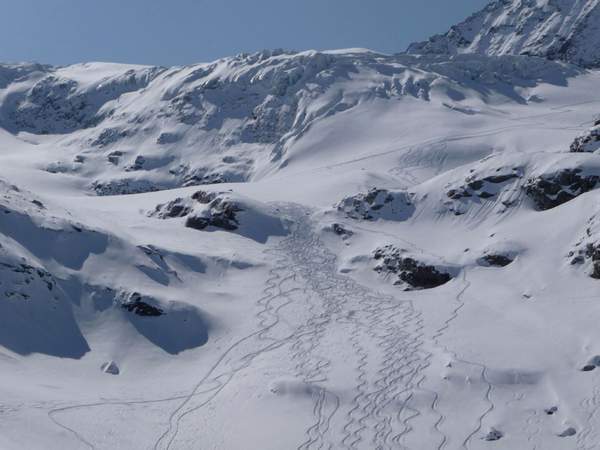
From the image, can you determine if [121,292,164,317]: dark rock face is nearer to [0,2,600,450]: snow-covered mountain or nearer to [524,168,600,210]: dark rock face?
[0,2,600,450]: snow-covered mountain

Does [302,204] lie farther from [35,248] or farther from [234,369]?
[234,369]

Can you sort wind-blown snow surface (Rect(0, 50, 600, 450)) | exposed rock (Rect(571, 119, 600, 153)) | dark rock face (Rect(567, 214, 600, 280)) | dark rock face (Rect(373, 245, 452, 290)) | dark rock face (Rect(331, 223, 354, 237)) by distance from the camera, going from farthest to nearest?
exposed rock (Rect(571, 119, 600, 153)), dark rock face (Rect(331, 223, 354, 237)), dark rock face (Rect(373, 245, 452, 290)), dark rock face (Rect(567, 214, 600, 280)), wind-blown snow surface (Rect(0, 50, 600, 450))

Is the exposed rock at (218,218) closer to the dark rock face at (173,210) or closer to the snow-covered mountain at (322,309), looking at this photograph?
the snow-covered mountain at (322,309)

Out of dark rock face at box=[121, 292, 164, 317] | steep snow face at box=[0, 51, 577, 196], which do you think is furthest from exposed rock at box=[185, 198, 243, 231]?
steep snow face at box=[0, 51, 577, 196]

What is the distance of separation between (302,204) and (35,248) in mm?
22676

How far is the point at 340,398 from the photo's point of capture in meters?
28.7

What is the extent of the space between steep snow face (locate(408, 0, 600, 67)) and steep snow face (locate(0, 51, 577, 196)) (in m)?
48.6

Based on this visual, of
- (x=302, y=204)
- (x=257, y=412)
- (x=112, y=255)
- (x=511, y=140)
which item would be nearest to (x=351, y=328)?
(x=257, y=412)

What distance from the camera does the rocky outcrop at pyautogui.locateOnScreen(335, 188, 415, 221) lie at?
5189cm

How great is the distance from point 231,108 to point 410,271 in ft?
250

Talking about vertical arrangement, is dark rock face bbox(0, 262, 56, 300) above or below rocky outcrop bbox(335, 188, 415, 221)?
above

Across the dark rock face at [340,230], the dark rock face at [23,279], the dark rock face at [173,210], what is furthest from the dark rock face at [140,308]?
the dark rock face at [173,210]

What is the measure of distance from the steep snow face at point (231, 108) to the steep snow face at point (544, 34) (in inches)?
1915

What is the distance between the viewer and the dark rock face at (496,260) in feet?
132
